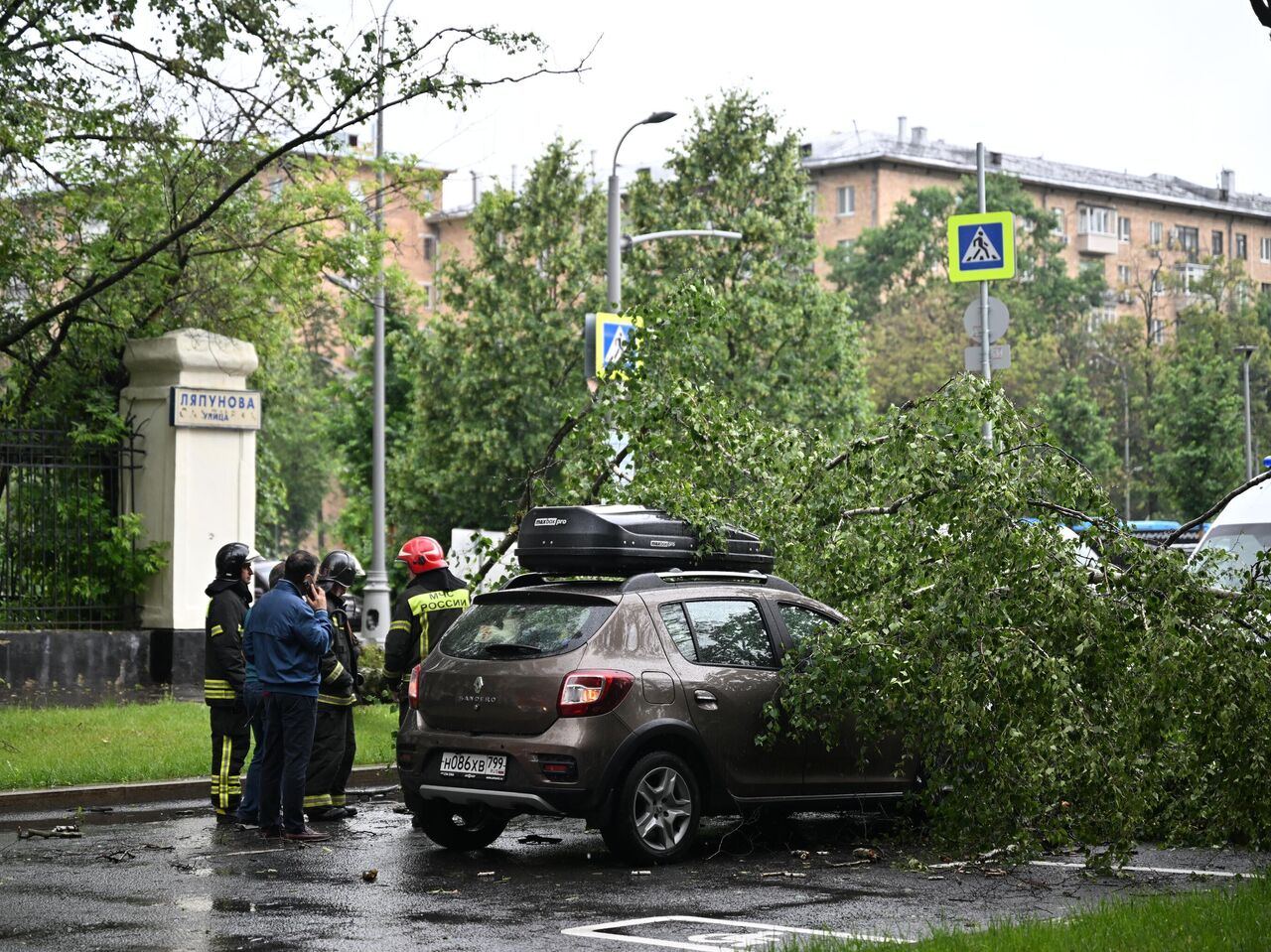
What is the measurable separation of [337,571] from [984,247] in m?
18.8

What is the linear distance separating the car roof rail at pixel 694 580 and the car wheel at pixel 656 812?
0.98 meters

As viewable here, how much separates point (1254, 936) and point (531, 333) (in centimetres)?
3218

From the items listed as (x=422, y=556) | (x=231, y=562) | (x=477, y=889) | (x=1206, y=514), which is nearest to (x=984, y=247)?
(x=1206, y=514)

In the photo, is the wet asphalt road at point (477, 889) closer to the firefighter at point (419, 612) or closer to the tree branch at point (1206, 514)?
the firefighter at point (419, 612)

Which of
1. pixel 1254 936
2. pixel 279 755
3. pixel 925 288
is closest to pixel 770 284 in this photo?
pixel 279 755

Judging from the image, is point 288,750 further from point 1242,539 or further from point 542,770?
point 1242,539

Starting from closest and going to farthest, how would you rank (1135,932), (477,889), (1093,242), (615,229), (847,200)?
(1135,932) → (477,889) → (615,229) → (847,200) → (1093,242)

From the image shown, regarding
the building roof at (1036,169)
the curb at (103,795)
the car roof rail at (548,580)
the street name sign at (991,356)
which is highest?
the building roof at (1036,169)

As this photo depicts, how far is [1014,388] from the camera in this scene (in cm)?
6506

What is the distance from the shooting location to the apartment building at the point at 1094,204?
3398 inches

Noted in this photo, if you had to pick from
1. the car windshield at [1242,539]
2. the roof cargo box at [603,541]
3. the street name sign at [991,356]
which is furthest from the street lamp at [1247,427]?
the roof cargo box at [603,541]

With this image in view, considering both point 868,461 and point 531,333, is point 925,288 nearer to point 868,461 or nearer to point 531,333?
point 531,333

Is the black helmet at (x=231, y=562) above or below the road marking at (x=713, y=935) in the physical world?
above

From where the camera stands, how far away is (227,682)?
41.0 feet
